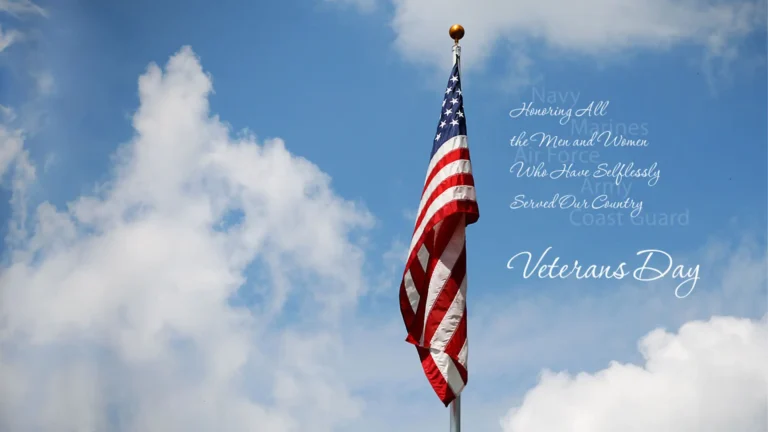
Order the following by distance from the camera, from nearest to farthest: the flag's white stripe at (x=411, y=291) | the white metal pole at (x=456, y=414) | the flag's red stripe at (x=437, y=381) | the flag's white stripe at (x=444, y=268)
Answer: the flag's red stripe at (x=437, y=381) < the white metal pole at (x=456, y=414) < the flag's white stripe at (x=444, y=268) < the flag's white stripe at (x=411, y=291)

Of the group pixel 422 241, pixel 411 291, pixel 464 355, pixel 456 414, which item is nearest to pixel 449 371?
pixel 464 355

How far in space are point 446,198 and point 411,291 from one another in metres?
1.93

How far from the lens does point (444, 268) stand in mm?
13703

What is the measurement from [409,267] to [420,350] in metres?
1.63

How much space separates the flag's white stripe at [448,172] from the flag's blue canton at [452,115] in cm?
70

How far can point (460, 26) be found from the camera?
52.2 feet

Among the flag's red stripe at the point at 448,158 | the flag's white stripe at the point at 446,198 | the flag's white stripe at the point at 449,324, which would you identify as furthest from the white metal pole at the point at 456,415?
the flag's red stripe at the point at 448,158

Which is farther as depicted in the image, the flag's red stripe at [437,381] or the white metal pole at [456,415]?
the white metal pole at [456,415]

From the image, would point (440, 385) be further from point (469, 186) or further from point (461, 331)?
point (469, 186)

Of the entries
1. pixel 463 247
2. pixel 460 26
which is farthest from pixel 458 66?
pixel 463 247

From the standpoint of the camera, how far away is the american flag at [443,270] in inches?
519

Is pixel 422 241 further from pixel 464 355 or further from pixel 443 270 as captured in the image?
pixel 464 355

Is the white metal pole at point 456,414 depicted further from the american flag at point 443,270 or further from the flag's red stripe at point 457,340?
the flag's red stripe at point 457,340

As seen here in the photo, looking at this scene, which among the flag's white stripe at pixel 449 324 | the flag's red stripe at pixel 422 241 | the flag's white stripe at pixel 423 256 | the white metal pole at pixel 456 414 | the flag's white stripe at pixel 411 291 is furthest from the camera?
the flag's white stripe at pixel 423 256
